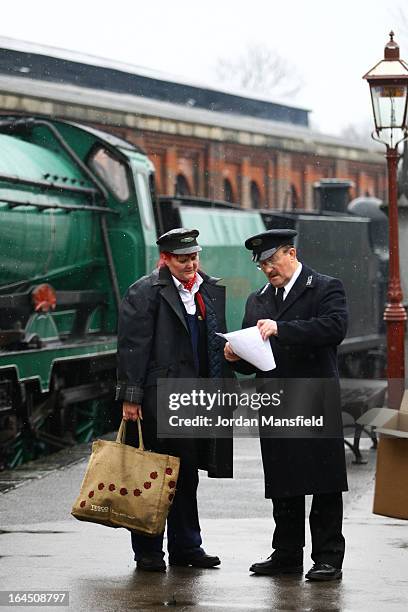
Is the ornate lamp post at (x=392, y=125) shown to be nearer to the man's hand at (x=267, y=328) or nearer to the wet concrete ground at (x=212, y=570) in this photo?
the wet concrete ground at (x=212, y=570)

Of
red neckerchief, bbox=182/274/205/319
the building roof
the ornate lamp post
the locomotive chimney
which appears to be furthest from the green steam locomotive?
the building roof

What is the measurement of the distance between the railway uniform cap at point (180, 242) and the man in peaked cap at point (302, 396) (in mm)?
328

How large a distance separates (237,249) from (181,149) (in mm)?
14329

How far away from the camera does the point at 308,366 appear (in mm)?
6477

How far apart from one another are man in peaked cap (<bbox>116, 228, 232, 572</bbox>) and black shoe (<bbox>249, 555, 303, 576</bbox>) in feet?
0.88

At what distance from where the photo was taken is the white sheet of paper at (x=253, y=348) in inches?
248

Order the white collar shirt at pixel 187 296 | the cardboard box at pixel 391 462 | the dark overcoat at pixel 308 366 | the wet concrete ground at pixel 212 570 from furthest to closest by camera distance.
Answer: the white collar shirt at pixel 187 296 < the dark overcoat at pixel 308 366 < the cardboard box at pixel 391 462 < the wet concrete ground at pixel 212 570

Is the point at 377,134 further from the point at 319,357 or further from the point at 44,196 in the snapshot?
the point at 319,357

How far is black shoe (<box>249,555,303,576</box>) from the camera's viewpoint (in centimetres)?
652

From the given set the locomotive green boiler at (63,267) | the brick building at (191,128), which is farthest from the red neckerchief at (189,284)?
the brick building at (191,128)

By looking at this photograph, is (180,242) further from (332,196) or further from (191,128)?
(191,128)

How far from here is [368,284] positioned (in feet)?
75.0

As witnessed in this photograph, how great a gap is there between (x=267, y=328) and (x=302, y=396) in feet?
1.28

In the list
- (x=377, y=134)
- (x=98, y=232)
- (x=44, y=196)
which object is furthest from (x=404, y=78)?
(x=98, y=232)
